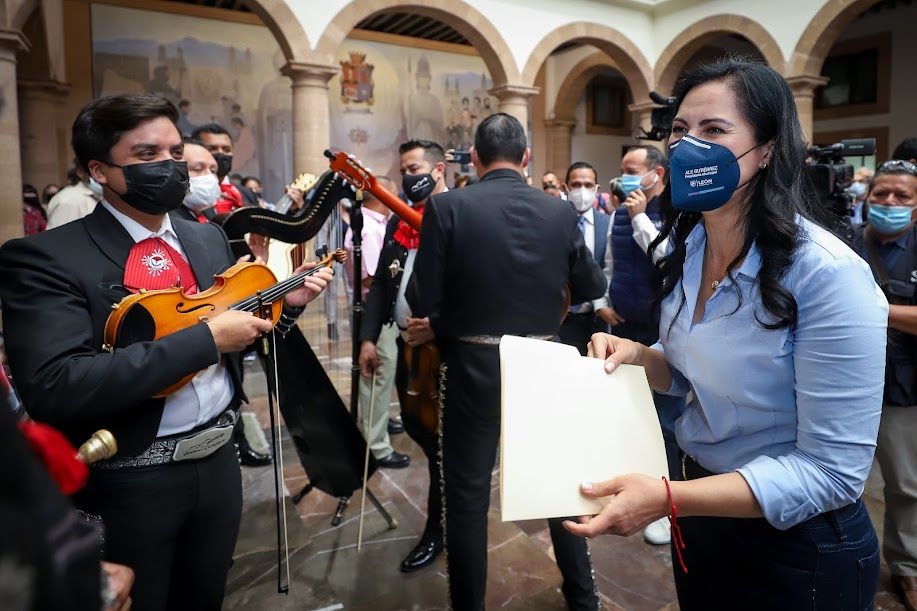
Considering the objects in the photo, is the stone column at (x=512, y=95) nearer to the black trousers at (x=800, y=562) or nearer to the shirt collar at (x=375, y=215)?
the shirt collar at (x=375, y=215)

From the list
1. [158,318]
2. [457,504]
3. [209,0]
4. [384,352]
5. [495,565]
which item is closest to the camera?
[158,318]

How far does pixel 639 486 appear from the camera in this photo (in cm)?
107

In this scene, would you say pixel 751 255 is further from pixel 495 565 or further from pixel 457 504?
pixel 495 565

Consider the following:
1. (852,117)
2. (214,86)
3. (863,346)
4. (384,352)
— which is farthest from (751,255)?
(852,117)

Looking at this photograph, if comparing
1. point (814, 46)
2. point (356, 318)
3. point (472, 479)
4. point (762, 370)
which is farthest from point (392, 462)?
point (814, 46)

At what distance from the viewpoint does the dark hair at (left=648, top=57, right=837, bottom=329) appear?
114cm

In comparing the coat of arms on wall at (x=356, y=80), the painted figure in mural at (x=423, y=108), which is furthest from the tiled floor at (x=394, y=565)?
the painted figure in mural at (x=423, y=108)

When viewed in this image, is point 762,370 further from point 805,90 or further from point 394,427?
point 805,90

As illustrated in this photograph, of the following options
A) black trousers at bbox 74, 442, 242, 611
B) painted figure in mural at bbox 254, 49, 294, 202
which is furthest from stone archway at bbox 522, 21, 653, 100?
black trousers at bbox 74, 442, 242, 611

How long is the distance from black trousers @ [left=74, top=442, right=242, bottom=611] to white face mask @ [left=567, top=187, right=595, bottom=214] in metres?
3.30

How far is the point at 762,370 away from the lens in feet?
3.80

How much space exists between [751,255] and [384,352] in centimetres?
309

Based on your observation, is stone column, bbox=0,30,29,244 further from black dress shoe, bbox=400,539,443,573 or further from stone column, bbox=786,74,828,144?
stone column, bbox=786,74,828,144

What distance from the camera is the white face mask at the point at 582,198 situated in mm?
4465
